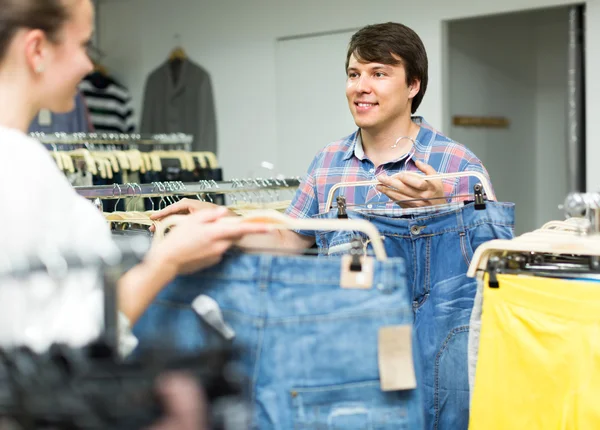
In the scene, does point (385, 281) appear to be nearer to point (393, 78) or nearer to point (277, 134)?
point (393, 78)

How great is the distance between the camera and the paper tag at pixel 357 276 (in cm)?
133

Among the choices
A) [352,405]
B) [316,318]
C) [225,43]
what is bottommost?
[352,405]

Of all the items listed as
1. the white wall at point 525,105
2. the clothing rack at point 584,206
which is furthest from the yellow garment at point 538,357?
the white wall at point 525,105

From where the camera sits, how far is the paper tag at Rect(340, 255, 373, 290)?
1.33 meters

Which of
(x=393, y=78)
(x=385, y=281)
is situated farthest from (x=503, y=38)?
(x=385, y=281)

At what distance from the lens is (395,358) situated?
4.36 feet

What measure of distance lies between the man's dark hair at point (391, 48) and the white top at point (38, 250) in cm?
140

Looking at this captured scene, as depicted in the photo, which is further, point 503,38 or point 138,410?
point 503,38

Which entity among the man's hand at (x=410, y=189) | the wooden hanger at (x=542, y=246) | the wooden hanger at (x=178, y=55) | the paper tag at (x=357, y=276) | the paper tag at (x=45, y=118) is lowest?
the paper tag at (x=357, y=276)

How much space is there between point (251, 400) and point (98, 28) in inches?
254

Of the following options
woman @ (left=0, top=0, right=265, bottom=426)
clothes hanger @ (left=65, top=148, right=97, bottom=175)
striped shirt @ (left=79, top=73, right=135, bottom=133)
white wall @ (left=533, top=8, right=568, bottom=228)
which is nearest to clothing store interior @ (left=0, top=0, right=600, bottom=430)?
woman @ (left=0, top=0, right=265, bottom=426)

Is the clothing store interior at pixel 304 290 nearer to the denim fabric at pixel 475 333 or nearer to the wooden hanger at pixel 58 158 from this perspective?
the denim fabric at pixel 475 333

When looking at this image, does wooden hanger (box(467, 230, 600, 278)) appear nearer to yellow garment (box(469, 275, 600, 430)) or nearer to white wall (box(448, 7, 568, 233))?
yellow garment (box(469, 275, 600, 430))

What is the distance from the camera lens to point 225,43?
6.45 m
